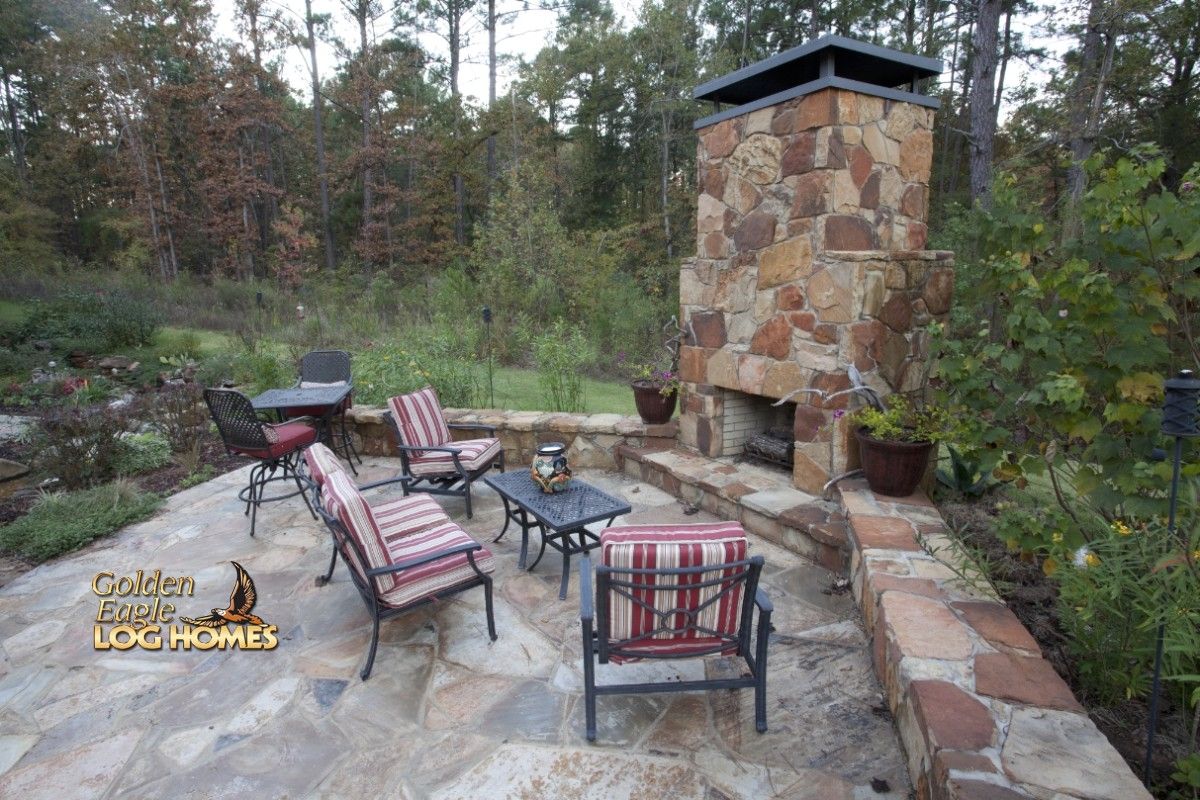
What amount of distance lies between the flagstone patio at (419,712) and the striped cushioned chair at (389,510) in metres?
0.41

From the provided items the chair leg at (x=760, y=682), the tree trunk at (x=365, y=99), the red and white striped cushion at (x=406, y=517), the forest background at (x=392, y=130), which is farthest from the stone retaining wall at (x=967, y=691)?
the tree trunk at (x=365, y=99)

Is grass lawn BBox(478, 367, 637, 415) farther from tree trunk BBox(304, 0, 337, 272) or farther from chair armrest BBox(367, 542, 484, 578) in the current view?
tree trunk BBox(304, 0, 337, 272)

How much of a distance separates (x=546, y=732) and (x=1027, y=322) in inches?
89.4

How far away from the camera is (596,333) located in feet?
32.0

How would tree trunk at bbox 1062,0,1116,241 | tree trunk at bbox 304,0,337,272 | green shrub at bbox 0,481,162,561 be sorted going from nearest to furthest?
1. green shrub at bbox 0,481,162,561
2. tree trunk at bbox 1062,0,1116,241
3. tree trunk at bbox 304,0,337,272

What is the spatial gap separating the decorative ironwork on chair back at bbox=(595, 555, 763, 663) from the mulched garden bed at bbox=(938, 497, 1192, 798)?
108 cm

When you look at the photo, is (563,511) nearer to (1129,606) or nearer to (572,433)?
(572,433)

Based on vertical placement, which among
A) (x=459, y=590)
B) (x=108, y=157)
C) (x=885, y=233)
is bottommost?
(x=459, y=590)

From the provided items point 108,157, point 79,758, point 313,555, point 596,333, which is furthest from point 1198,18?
point 108,157

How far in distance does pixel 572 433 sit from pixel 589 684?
3154 mm

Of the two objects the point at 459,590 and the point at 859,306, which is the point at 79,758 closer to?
the point at 459,590

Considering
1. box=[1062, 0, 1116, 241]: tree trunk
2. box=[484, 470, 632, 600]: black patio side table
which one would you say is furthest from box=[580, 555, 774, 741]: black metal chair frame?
box=[1062, 0, 1116, 241]: tree trunk

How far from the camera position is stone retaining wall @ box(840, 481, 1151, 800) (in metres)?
1.56

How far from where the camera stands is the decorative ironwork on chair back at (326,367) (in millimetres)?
5566
